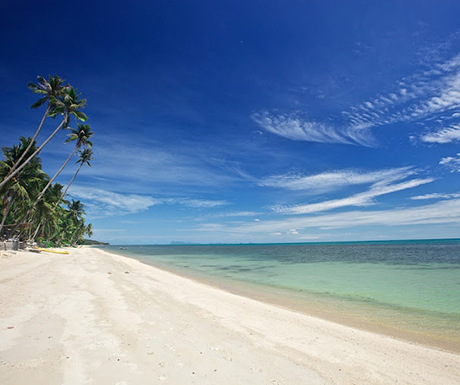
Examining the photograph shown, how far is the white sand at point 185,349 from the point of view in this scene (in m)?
4.71

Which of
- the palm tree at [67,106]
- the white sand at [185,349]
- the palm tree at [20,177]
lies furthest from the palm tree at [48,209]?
the white sand at [185,349]

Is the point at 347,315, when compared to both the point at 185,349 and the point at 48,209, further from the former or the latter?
the point at 48,209

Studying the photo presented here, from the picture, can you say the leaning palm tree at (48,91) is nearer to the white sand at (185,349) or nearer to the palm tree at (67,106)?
the palm tree at (67,106)

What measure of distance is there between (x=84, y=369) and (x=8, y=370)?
1.30 m

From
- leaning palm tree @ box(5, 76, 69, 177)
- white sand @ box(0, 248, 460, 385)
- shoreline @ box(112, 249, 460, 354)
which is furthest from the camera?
leaning palm tree @ box(5, 76, 69, 177)

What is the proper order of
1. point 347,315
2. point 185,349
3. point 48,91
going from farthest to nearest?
point 48,91 → point 347,315 → point 185,349

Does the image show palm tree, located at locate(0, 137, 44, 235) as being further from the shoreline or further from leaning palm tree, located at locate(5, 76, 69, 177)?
the shoreline

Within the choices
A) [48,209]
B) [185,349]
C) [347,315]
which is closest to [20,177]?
[48,209]

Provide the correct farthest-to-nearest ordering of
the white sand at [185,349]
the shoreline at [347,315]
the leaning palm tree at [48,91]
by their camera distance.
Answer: the leaning palm tree at [48,91], the shoreline at [347,315], the white sand at [185,349]

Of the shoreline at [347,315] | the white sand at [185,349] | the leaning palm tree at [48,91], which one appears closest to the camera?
the white sand at [185,349]

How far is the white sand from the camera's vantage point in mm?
4707

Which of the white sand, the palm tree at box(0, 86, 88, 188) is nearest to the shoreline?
the white sand

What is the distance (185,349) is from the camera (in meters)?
5.92

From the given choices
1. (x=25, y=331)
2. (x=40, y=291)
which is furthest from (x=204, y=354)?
(x=40, y=291)
